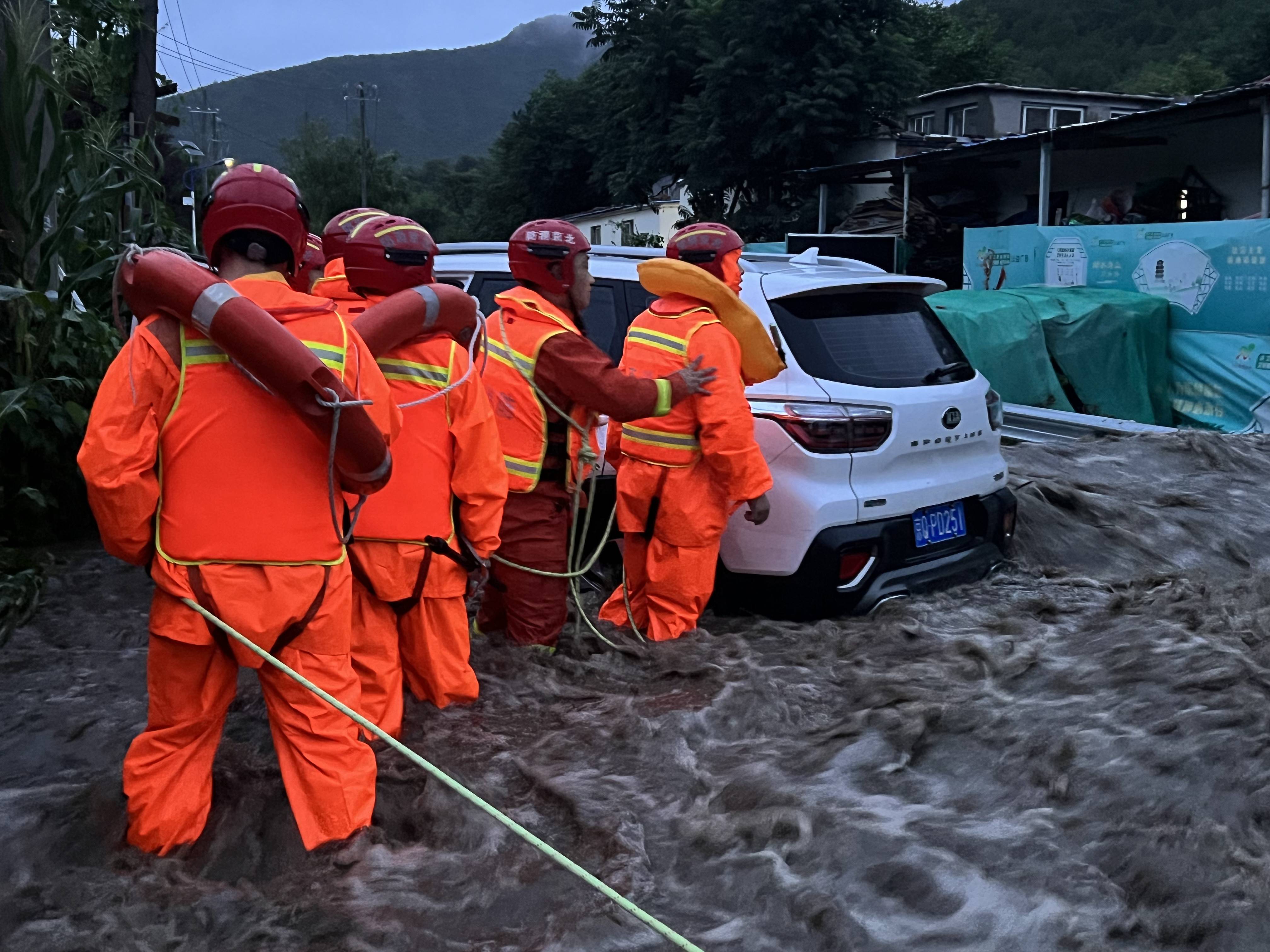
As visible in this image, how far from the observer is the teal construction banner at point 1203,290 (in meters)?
10.8

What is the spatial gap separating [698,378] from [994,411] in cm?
163

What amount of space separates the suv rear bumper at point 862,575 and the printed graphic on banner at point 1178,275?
285 inches

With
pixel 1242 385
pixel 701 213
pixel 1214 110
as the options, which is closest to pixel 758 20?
pixel 701 213

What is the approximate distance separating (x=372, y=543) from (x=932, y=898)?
1870mm

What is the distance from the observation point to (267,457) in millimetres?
3166

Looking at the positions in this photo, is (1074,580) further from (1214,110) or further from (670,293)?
(1214,110)

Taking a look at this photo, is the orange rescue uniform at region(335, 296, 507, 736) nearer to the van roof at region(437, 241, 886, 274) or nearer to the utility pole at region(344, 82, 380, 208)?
the van roof at region(437, 241, 886, 274)

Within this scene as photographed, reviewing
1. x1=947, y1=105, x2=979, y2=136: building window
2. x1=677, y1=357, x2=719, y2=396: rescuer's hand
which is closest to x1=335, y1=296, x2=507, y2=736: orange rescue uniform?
x1=677, y1=357, x2=719, y2=396: rescuer's hand

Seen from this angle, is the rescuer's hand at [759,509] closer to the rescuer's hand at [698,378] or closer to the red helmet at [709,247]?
the rescuer's hand at [698,378]

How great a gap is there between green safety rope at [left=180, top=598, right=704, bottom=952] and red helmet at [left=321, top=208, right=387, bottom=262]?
1451 millimetres

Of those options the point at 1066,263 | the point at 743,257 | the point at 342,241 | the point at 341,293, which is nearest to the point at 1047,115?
the point at 1066,263

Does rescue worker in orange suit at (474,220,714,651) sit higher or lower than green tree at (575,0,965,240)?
lower

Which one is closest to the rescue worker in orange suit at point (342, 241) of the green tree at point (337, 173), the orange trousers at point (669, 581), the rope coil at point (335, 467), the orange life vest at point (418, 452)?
the orange life vest at point (418, 452)

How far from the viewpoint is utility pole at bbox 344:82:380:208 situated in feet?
207
